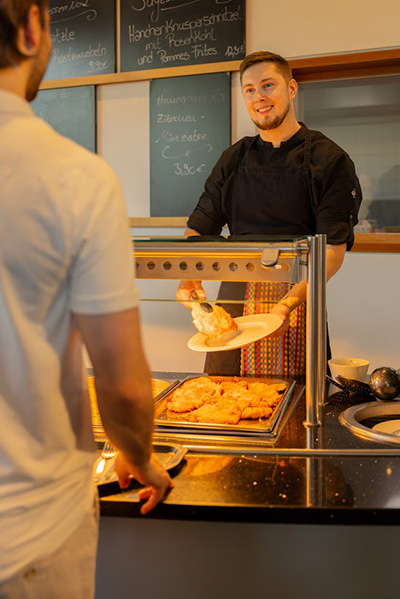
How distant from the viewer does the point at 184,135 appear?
145 inches

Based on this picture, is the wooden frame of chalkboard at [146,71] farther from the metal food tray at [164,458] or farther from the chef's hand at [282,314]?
the metal food tray at [164,458]

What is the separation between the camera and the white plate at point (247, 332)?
1633mm

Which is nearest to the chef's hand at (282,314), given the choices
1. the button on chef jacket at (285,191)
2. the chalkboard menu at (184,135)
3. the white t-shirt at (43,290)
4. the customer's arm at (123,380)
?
the button on chef jacket at (285,191)

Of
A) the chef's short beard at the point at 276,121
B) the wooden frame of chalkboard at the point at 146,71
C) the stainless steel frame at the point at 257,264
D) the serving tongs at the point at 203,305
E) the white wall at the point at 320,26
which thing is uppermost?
the white wall at the point at 320,26

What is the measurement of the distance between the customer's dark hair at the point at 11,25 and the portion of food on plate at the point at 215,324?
1046 mm

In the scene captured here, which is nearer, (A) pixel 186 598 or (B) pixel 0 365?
(B) pixel 0 365

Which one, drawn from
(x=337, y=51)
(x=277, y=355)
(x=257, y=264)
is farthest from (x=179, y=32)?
(x=257, y=264)

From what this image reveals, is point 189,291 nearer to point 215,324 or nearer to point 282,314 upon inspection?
point 215,324

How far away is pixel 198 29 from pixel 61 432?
3.29 metres

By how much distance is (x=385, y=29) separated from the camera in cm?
324

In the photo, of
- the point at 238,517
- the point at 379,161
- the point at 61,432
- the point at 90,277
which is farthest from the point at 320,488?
the point at 379,161

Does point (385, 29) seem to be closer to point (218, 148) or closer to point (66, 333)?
point (218, 148)

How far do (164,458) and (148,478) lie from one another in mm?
291

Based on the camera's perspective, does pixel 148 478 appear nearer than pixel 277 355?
Yes
